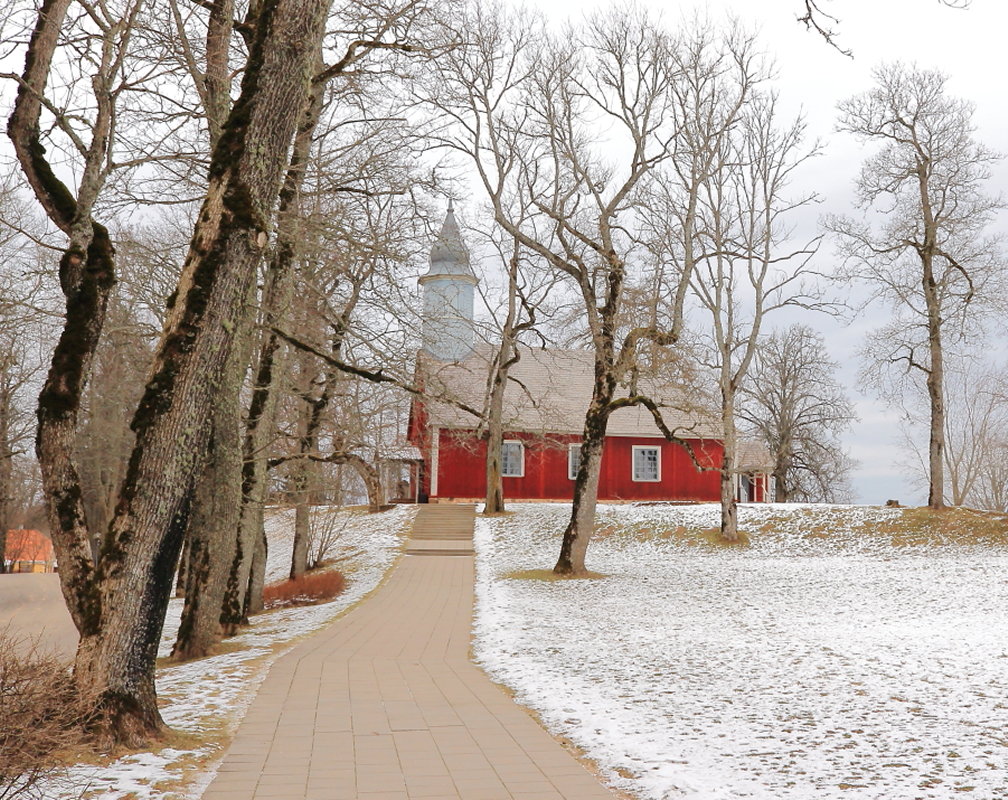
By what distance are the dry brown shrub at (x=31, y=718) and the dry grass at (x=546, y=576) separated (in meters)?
14.8

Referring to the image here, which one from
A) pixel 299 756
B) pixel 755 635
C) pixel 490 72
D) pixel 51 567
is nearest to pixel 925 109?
pixel 490 72

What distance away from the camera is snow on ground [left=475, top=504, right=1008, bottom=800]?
20.1 ft

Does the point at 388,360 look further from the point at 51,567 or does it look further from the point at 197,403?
the point at 51,567

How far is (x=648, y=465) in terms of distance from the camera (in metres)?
37.4

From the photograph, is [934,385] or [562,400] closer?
[934,385]

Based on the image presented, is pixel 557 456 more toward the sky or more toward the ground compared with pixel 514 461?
more toward the sky

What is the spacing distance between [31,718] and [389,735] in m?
2.92

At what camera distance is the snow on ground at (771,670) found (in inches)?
241

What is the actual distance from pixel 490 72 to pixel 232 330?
50.7ft

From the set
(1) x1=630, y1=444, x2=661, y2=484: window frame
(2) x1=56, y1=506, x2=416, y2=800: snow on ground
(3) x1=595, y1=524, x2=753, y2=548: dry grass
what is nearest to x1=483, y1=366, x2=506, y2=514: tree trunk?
(3) x1=595, y1=524, x2=753, y2=548: dry grass

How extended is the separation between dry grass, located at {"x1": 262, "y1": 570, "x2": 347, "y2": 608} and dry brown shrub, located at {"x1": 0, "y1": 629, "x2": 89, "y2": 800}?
13112mm

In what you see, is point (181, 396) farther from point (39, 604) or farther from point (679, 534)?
point (679, 534)

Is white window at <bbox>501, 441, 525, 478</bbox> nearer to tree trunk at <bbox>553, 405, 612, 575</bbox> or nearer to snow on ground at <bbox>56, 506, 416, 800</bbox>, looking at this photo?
snow on ground at <bbox>56, 506, 416, 800</bbox>

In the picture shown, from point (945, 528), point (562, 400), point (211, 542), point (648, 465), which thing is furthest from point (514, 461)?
point (211, 542)
